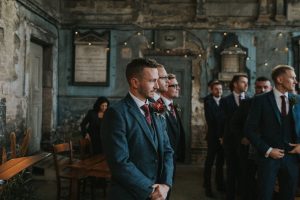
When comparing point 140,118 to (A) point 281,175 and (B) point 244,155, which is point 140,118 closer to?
(A) point 281,175

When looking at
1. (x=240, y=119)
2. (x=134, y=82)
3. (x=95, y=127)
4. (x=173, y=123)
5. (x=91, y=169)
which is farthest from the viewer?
(x=95, y=127)

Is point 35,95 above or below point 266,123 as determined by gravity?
above

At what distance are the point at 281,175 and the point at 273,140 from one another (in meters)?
0.36

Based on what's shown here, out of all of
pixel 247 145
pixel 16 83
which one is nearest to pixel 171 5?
pixel 16 83

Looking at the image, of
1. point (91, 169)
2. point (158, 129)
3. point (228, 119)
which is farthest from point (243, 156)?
point (158, 129)

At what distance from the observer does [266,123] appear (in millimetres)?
4066

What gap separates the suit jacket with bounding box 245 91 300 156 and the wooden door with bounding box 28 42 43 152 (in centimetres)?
506

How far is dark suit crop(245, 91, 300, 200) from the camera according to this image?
3.94 metres

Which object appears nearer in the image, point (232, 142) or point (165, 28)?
point (232, 142)

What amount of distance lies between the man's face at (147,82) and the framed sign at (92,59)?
6.77 meters

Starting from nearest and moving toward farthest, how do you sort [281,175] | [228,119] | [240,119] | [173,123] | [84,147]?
[281,175] < [173,123] < [240,119] < [228,119] < [84,147]

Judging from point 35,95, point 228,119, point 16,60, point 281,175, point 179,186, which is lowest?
point 179,186

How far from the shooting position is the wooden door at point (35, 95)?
8.05m

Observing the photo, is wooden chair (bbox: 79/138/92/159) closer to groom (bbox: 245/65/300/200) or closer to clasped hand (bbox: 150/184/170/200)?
groom (bbox: 245/65/300/200)
